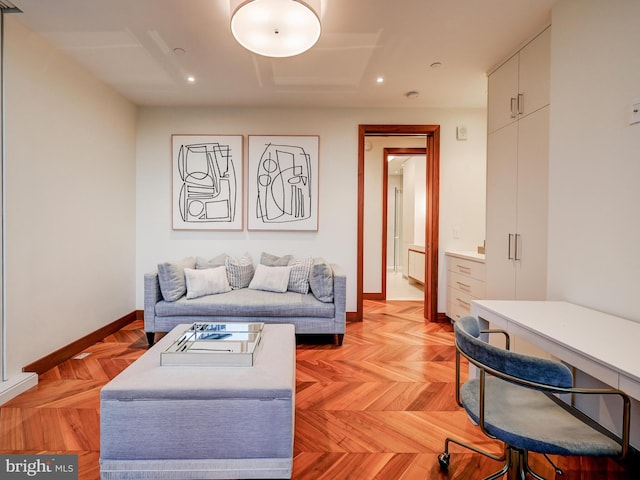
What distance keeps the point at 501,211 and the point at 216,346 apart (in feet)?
7.88

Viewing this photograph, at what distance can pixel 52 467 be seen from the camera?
1398 mm

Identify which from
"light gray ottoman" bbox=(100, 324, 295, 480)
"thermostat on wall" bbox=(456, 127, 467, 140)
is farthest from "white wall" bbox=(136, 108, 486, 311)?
"light gray ottoman" bbox=(100, 324, 295, 480)

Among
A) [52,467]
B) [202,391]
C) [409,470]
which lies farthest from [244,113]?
[409,470]

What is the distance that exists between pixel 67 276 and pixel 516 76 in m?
4.06

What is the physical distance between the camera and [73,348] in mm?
2600

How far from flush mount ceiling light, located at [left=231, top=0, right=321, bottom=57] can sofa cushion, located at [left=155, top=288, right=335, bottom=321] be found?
2.03m

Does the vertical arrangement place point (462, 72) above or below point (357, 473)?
above

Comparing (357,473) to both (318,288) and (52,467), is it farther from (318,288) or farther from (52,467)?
(318,288)

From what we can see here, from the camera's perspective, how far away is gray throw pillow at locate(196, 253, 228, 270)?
3.28 metres

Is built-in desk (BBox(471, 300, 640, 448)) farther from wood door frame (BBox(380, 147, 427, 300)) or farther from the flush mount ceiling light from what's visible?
wood door frame (BBox(380, 147, 427, 300))

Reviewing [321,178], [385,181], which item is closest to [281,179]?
[321,178]

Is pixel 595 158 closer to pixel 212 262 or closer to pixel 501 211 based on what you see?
→ pixel 501 211

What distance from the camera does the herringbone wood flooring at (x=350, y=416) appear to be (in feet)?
4.75

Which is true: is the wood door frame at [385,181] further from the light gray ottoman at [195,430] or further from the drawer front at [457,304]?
the light gray ottoman at [195,430]
